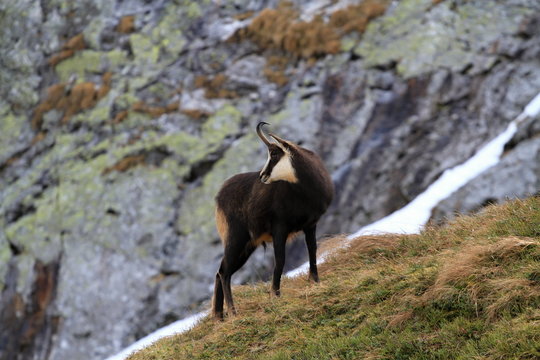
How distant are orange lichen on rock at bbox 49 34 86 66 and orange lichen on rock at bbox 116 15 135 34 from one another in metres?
1.59

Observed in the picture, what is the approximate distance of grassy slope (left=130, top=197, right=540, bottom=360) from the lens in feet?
20.7

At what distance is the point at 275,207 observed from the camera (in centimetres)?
955

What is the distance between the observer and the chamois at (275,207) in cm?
951

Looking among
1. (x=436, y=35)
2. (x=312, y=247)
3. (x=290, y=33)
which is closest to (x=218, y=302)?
(x=312, y=247)

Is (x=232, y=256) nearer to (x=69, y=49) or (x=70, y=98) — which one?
(x=70, y=98)

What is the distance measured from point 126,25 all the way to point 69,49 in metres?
2.50

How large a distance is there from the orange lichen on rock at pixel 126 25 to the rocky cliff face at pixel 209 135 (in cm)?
63

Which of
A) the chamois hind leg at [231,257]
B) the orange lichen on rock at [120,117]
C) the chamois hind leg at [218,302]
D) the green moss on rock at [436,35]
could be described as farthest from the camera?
the orange lichen on rock at [120,117]

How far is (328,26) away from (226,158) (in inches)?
229

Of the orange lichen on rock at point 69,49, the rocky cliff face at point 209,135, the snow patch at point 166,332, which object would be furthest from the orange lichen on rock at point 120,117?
the snow patch at point 166,332

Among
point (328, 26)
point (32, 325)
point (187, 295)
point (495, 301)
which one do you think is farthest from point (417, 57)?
point (495, 301)

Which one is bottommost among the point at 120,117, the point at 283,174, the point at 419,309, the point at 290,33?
the point at 120,117

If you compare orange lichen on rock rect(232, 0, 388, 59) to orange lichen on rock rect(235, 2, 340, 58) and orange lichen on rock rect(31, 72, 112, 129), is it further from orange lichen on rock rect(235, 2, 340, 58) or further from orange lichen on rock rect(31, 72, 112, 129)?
orange lichen on rock rect(31, 72, 112, 129)

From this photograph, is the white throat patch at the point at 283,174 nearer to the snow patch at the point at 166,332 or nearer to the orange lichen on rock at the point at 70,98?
the snow patch at the point at 166,332
